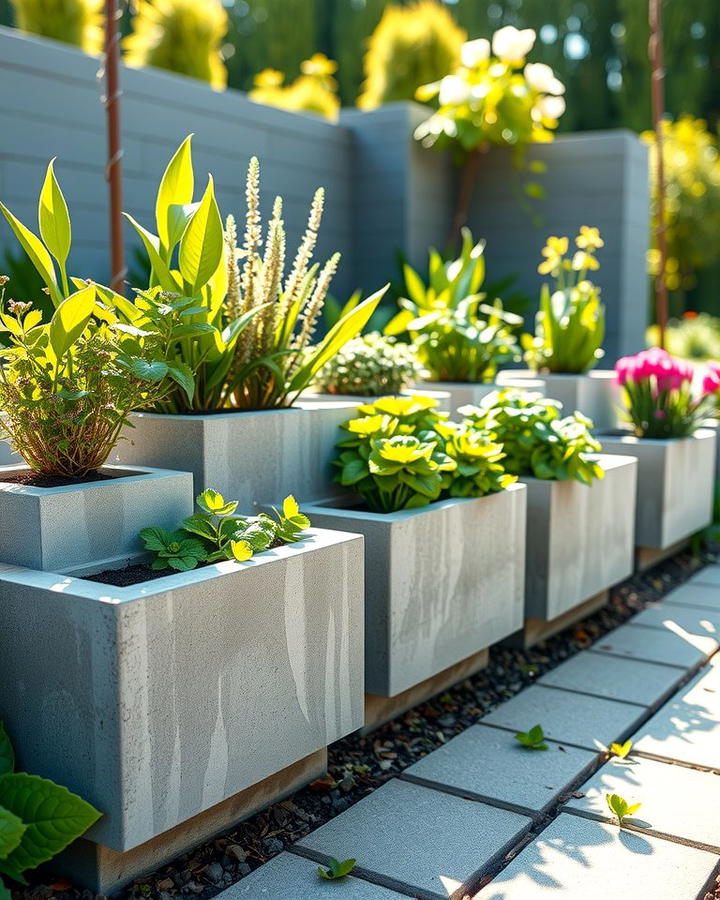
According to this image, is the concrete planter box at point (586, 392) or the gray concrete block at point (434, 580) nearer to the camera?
the gray concrete block at point (434, 580)

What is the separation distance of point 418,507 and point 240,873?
1074mm

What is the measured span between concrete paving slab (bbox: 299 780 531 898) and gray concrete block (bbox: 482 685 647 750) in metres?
0.49

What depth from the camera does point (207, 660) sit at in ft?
6.11

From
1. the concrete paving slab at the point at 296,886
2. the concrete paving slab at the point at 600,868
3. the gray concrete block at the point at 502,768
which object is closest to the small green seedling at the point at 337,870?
the concrete paving slab at the point at 296,886

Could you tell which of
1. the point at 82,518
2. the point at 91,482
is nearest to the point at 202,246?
→ the point at 91,482

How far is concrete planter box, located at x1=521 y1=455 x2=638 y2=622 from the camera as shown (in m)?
3.28

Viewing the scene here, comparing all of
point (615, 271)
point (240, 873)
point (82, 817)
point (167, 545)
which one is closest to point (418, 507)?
point (167, 545)

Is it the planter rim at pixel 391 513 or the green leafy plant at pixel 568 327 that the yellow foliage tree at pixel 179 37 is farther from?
the planter rim at pixel 391 513

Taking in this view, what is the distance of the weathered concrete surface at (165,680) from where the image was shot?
1.72 metres

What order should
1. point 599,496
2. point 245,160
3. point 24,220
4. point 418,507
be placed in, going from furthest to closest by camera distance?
point 245,160
point 24,220
point 599,496
point 418,507

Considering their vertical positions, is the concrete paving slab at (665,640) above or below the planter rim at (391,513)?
below

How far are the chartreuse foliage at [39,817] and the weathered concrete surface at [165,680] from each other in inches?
2.4

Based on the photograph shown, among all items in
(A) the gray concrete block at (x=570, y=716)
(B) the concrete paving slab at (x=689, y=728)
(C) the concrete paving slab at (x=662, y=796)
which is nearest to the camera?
(C) the concrete paving slab at (x=662, y=796)

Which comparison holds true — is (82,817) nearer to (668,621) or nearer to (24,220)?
(668,621)
